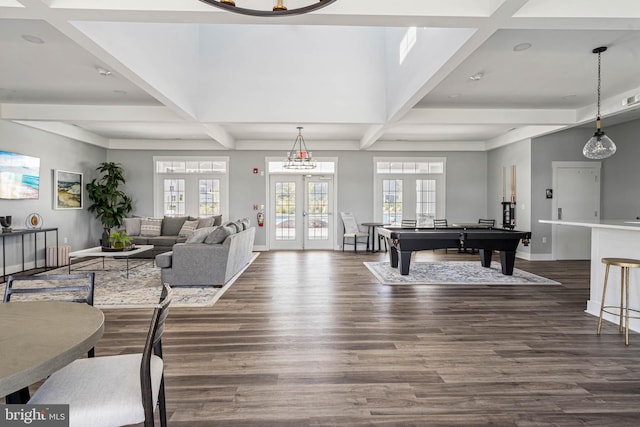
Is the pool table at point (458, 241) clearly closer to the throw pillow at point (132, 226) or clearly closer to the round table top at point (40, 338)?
the round table top at point (40, 338)

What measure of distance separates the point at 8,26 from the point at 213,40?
306 centimetres

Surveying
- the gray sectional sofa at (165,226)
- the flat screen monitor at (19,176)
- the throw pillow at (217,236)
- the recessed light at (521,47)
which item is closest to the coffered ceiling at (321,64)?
the recessed light at (521,47)

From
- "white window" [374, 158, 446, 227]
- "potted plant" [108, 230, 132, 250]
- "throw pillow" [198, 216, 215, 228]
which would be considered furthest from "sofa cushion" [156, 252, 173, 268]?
"white window" [374, 158, 446, 227]

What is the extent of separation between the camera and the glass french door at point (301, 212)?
31.7 feet

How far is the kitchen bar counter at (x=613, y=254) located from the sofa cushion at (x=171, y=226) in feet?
25.6

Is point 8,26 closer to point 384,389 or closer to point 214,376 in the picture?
point 214,376

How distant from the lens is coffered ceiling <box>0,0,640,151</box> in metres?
2.74

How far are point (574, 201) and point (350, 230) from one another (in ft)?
16.4

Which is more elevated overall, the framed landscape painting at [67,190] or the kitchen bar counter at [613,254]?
the framed landscape painting at [67,190]

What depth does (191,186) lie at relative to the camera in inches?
373

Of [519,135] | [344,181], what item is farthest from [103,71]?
[519,135]

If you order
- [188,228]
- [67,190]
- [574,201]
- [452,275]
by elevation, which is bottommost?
[452,275]

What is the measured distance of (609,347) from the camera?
3.12m

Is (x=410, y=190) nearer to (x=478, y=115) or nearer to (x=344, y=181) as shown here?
(x=344, y=181)
